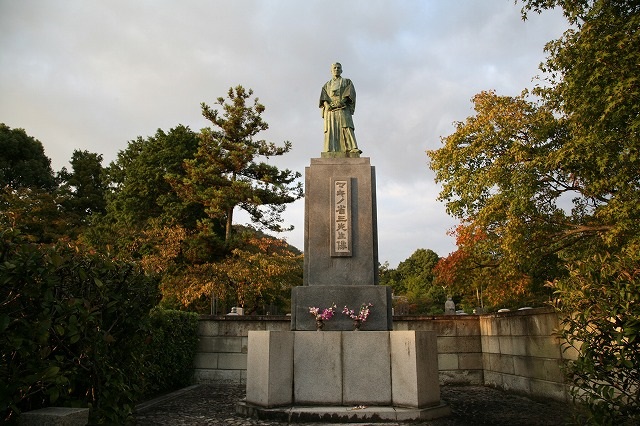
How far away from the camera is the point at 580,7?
9016 mm

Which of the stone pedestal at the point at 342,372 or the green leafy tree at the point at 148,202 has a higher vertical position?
the green leafy tree at the point at 148,202

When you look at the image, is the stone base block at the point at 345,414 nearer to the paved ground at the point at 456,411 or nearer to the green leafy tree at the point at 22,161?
the paved ground at the point at 456,411

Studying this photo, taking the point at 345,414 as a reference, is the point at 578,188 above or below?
above

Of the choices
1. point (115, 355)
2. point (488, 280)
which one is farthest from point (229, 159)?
point (115, 355)

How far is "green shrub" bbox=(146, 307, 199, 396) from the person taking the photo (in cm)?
744

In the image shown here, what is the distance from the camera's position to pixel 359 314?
6785 millimetres

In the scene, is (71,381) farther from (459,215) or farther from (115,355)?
(459,215)

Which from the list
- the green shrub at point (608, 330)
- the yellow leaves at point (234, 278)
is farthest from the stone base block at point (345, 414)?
the yellow leaves at point (234, 278)

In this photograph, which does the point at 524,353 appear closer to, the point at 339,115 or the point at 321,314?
the point at 321,314

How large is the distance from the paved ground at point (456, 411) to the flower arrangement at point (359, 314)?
1.60m

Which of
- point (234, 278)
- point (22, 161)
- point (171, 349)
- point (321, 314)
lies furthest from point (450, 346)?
point (22, 161)

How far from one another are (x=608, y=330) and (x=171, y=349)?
6.96 meters

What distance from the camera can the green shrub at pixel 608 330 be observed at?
10.8 feet

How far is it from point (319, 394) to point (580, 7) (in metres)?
8.69
